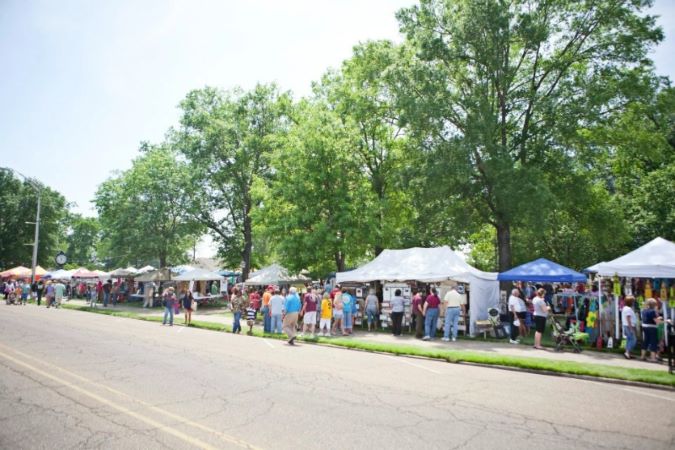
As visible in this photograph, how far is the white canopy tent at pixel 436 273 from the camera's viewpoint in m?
17.7

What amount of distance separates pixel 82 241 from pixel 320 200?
103 meters

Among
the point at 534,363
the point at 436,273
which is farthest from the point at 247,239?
the point at 534,363

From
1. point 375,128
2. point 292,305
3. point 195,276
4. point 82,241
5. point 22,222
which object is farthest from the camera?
point 82,241

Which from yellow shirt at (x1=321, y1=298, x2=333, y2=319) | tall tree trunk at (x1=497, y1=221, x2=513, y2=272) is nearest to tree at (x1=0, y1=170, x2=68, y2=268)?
yellow shirt at (x1=321, y1=298, x2=333, y2=319)

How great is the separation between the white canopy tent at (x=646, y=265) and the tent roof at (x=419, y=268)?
5.04 meters

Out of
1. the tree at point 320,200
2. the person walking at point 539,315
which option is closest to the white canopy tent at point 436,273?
the tree at point 320,200

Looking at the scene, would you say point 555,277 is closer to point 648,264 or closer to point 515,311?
point 515,311

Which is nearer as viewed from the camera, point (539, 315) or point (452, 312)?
point (539, 315)

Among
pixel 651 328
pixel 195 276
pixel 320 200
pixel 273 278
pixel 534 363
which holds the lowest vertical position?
pixel 534 363

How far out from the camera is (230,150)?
129 feet

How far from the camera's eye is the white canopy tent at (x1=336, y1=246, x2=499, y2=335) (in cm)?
1766

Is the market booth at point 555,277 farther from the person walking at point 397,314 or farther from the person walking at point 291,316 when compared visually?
the person walking at point 291,316

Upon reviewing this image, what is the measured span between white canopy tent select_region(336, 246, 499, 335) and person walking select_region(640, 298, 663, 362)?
6285mm

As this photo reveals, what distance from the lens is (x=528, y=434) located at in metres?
5.66
